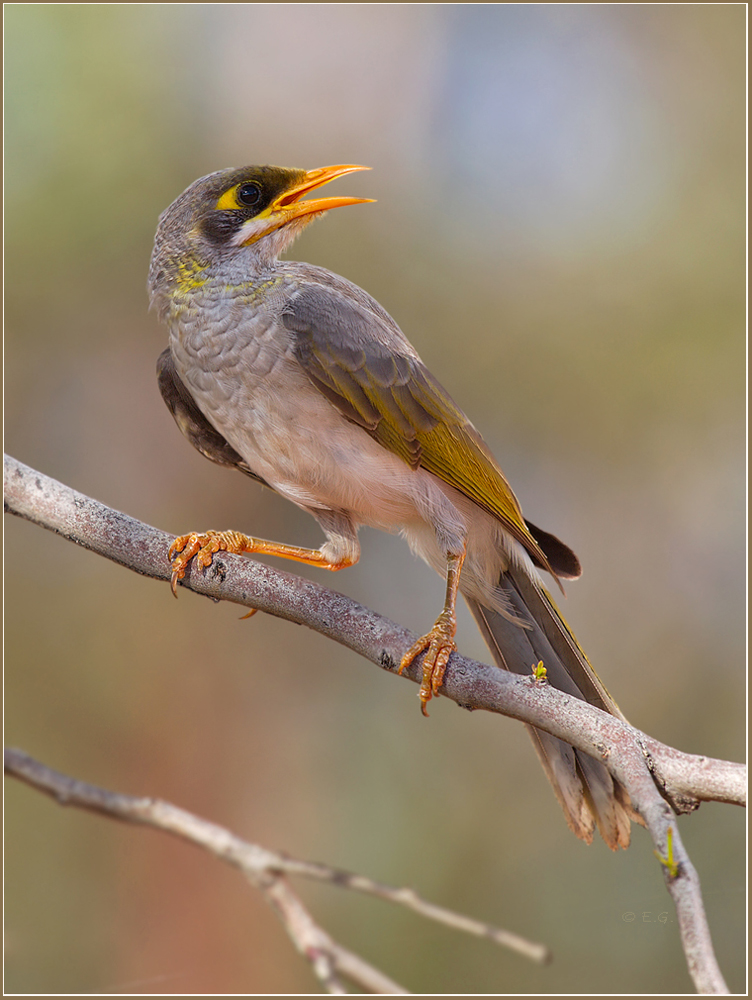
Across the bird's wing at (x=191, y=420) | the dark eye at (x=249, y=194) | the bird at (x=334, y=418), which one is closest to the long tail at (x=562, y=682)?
the bird at (x=334, y=418)

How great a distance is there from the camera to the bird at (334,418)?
6.62 feet

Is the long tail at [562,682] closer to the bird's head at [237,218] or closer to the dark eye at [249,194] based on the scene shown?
the bird's head at [237,218]

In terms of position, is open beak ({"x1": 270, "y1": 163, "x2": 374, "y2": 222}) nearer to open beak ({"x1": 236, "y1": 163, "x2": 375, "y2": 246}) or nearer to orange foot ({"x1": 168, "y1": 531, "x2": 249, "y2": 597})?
open beak ({"x1": 236, "y1": 163, "x2": 375, "y2": 246})

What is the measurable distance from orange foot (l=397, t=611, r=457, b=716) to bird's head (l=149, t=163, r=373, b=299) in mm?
1120

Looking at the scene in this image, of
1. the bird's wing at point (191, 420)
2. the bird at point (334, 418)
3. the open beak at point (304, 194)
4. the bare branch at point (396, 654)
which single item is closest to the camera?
the bare branch at point (396, 654)

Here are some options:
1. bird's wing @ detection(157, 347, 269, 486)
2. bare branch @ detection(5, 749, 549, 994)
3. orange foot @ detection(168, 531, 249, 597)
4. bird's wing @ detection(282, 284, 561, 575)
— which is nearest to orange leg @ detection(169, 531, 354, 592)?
orange foot @ detection(168, 531, 249, 597)

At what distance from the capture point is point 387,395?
208 centimetres

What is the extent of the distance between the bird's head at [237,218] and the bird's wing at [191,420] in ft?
0.72

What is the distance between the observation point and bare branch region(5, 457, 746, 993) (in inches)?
60.0

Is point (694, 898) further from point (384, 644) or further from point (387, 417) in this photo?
point (387, 417)

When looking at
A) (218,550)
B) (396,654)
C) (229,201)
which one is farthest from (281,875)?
(229,201)

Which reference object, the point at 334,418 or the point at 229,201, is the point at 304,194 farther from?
the point at 334,418

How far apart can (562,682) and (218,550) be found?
899 mm

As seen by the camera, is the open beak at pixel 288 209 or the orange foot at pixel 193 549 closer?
the orange foot at pixel 193 549
